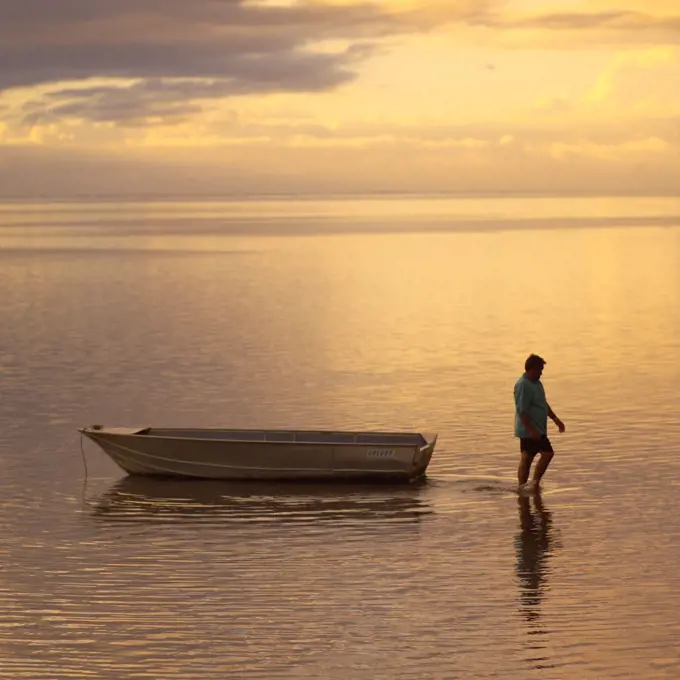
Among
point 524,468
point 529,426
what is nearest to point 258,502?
point 524,468

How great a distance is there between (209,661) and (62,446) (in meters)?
11.4

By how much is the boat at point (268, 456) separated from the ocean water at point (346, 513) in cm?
28

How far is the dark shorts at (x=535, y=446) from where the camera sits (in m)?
18.4

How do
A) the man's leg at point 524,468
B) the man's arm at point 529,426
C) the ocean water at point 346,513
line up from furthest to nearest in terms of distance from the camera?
the man's leg at point 524,468 < the man's arm at point 529,426 < the ocean water at point 346,513

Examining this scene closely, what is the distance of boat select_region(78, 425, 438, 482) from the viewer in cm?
1925

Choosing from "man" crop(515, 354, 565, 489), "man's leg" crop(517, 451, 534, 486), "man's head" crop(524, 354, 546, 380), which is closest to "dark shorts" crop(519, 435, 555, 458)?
"man" crop(515, 354, 565, 489)

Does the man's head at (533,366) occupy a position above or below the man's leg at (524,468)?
above

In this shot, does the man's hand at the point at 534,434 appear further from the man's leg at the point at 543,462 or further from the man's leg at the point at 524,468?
the man's leg at the point at 524,468

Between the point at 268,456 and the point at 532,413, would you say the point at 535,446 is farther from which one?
the point at 268,456

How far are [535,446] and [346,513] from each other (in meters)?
2.69

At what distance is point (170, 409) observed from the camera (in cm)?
2664

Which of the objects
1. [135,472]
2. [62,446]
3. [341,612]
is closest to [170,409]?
[62,446]

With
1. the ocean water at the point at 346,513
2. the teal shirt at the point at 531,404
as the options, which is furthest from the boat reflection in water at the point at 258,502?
the teal shirt at the point at 531,404

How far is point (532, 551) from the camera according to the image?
15.8 metres
